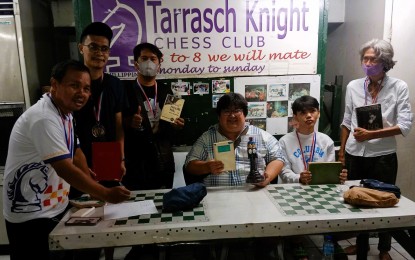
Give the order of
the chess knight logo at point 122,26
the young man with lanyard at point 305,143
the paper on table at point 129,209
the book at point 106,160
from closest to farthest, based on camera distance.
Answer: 1. the paper on table at point 129,209
2. the book at point 106,160
3. the young man with lanyard at point 305,143
4. the chess knight logo at point 122,26

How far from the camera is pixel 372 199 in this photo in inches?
81.3

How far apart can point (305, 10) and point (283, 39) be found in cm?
41

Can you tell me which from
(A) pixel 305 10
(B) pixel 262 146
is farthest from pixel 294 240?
(A) pixel 305 10

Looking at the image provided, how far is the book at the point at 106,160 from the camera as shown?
2111 millimetres

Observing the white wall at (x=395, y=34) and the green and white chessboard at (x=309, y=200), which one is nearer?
the green and white chessboard at (x=309, y=200)

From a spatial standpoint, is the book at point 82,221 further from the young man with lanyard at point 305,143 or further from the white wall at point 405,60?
the white wall at point 405,60

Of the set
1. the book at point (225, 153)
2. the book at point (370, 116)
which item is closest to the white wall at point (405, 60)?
the book at point (370, 116)

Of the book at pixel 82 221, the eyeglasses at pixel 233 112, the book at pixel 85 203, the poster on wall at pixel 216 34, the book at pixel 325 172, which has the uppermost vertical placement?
the poster on wall at pixel 216 34

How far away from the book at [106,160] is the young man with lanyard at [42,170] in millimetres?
212

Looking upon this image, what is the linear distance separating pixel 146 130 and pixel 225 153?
920 mm

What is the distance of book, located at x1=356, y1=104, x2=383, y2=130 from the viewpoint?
9.45 ft

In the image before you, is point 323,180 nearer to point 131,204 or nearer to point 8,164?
point 131,204

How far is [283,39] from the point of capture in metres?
3.68

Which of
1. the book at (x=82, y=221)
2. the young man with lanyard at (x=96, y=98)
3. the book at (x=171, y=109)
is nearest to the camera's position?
the book at (x=82, y=221)
